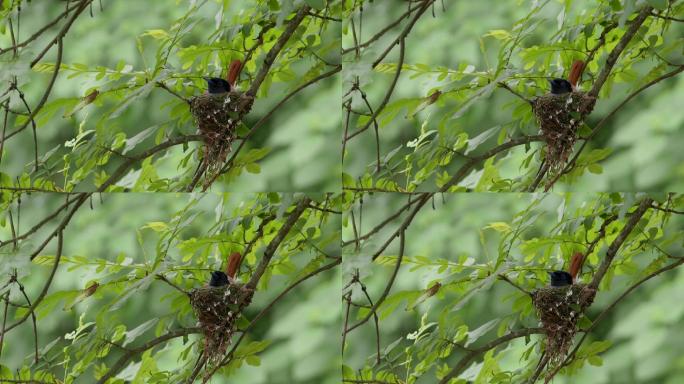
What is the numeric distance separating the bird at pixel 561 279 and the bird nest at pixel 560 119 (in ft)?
1.01

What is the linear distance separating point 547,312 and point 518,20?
0.89 m

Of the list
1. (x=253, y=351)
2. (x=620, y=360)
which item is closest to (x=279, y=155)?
(x=253, y=351)

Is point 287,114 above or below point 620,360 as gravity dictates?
above

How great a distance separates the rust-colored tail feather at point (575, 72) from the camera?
9.14ft

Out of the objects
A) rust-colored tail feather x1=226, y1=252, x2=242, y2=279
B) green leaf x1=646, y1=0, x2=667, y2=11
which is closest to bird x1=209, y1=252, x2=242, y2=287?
rust-colored tail feather x1=226, y1=252, x2=242, y2=279

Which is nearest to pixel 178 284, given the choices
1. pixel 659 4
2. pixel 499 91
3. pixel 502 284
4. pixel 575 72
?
pixel 502 284

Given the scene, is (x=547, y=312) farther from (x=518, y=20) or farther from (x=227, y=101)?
(x=227, y=101)

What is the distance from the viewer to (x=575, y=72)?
2793mm

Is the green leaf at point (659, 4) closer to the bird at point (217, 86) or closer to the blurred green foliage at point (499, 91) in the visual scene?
the blurred green foliage at point (499, 91)

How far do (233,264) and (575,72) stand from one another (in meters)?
1.20

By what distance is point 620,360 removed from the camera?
2797 millimetres

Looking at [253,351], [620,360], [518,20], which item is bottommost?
[620,360]

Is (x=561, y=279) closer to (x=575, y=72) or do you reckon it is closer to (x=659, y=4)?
(x=575, y=72)

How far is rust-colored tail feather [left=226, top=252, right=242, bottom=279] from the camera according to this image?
9.45 ft
